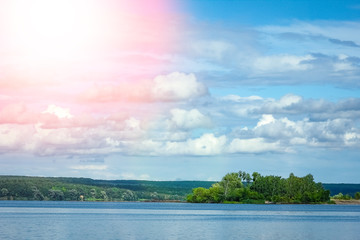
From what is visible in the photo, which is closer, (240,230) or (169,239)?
(169,239)

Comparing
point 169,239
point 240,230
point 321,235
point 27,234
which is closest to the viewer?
point 169,239

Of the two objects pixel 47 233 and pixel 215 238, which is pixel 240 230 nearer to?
pixel 215 238

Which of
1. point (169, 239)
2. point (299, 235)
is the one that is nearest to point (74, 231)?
point (169, 239)

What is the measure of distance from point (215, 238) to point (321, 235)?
19982mm

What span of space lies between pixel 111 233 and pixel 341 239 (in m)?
36.3

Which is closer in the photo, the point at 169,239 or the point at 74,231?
the point at 169,239

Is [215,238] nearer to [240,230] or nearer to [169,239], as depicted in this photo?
[169,239]

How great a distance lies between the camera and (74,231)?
106125 mm

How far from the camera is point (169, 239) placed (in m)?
91.0

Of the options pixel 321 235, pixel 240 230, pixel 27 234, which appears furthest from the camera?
pixel 240 230

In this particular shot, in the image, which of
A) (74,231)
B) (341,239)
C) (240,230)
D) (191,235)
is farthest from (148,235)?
(341,239)

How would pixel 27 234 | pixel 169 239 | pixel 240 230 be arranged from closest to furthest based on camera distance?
pixel 169 239 → pixel 27 234 → pixel 240 230

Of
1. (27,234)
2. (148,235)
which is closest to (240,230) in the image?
(148,235)

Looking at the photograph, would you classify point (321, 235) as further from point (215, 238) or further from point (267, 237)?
point (215, 238)
